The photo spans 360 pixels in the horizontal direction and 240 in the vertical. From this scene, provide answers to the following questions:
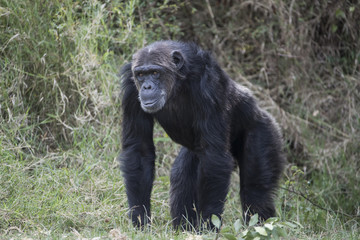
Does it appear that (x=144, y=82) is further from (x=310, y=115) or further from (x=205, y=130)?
(x=310, y=115)

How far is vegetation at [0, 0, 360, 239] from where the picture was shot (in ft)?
18.9

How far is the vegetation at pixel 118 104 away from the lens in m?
5.77

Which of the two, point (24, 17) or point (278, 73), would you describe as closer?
point (24, 17)

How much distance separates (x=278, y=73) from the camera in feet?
30.8

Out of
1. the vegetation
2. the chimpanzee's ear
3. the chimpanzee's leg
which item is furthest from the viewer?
the chimpanzee's leg

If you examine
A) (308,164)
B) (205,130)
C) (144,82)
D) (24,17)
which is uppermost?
(24,17)

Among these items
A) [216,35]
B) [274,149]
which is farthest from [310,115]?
[274,149]

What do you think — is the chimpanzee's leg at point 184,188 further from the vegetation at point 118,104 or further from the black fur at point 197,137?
the vegetation at point 118,104

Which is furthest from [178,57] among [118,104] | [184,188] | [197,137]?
[118,104]

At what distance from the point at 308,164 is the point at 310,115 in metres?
0.81

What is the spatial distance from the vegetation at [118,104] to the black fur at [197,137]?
1.37ft

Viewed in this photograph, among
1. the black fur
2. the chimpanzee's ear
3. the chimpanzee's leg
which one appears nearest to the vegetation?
the chimpanzee's leg

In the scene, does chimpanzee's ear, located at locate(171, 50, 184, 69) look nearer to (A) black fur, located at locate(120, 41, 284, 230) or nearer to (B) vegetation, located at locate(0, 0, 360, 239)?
(A) black fur, located at locate(120, 41, 284, 230)

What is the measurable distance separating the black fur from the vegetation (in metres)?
0.42
